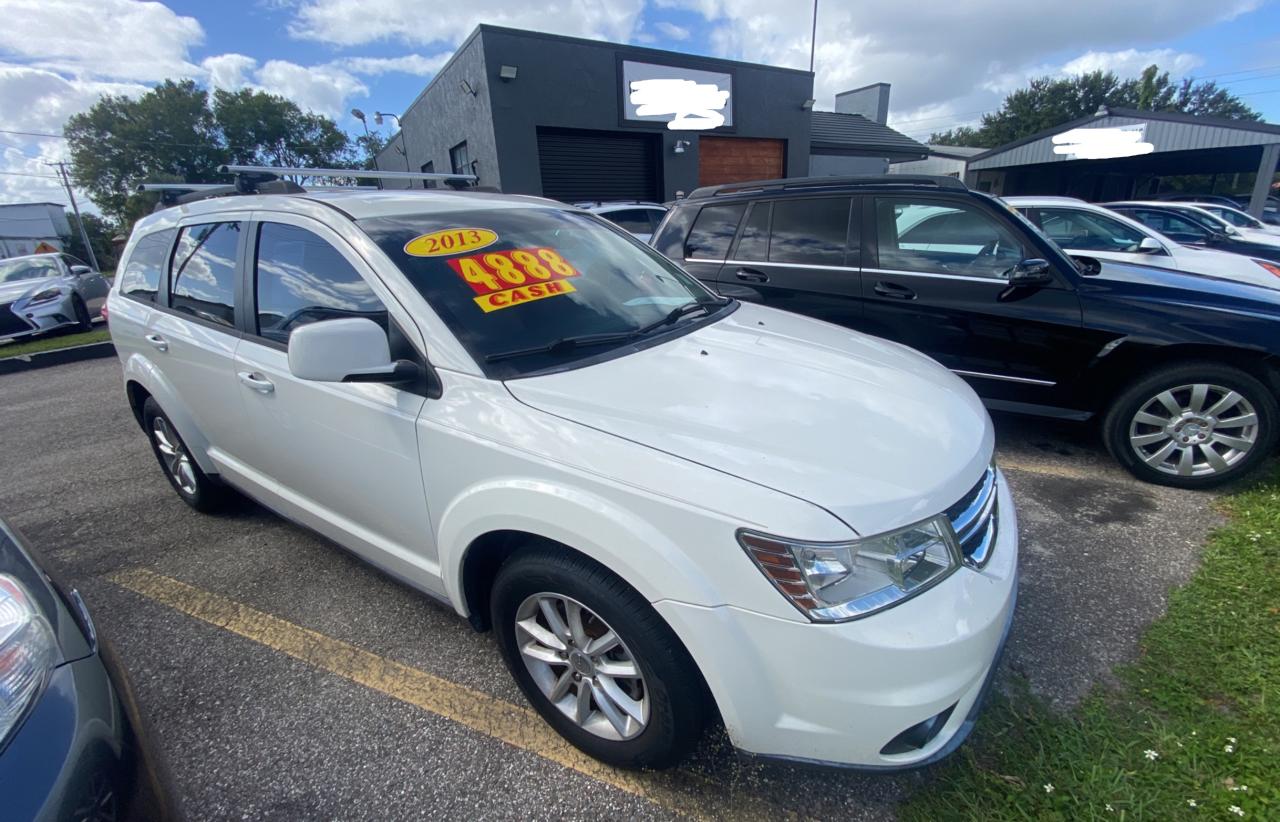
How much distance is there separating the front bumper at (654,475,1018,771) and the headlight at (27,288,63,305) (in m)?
12.6

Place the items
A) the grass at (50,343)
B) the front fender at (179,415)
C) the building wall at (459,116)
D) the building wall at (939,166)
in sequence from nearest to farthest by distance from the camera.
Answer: the front fender at (179,415)
the grass at (50,343)
the building wall at (459,116)
the building wall at (939,166)

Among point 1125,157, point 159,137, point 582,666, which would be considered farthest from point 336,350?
point 159,137

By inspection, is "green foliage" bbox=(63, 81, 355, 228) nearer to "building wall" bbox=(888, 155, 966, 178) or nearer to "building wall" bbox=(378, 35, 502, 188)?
"building wall" bbox=(378, 35, 502, 188)

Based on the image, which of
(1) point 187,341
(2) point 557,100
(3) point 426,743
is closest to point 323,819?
(3) point 426,743

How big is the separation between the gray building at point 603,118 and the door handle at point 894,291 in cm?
977

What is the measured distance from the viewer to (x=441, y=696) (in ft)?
7.07

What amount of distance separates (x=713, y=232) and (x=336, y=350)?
3.73 metres

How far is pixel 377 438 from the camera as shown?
2.01 metres

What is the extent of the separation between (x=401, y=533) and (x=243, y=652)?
0.99 meters

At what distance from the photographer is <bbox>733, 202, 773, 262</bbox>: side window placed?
4.56 m

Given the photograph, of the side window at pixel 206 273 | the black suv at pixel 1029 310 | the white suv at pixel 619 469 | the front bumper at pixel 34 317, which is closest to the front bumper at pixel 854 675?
the white suv at pixel 619 469

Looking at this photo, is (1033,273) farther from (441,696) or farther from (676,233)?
(441,696)

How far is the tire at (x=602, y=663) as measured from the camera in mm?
1533

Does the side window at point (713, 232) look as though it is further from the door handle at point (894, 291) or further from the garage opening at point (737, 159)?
the garage opening at point (737, 159)
